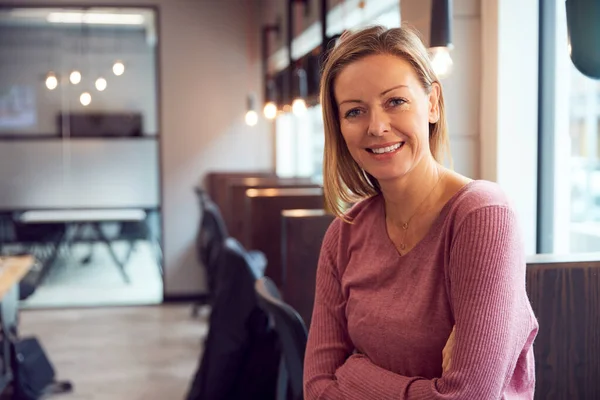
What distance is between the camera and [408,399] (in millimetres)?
1229

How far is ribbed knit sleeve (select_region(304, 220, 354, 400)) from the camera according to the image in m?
1.42

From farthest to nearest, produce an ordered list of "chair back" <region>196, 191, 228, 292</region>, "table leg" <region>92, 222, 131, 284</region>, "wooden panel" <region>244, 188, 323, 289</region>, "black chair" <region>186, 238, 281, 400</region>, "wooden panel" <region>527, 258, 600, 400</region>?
1. "table leg" <region>92, 222, 131, 284</region>
2. "chair back" <region>196, 191, 228, 292</region>
3. "wooden panel" <region>244, 188, 323, 289</region>
4. "black chair" <region>186, 238, 281, 400</region>
5. "wooden panel" <region>527, 258, 600, 400</region>

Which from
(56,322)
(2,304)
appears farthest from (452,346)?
(56,322)

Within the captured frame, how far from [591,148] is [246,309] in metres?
1.43

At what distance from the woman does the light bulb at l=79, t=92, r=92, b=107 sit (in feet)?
17.3

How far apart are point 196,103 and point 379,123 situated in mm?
5434

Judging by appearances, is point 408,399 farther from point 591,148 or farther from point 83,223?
point 83,223

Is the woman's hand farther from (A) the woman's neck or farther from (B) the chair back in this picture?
(B) the chair back


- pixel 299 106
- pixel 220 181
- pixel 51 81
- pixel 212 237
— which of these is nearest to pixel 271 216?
pixel 299 106

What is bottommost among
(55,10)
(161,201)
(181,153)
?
(161,201)

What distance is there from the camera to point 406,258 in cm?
130

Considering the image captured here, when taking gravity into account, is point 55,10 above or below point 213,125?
above

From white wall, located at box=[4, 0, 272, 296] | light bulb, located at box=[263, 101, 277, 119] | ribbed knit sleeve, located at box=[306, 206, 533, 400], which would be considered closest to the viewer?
ribbed knit sleeve, located at box=[306, 206, 533, 400]

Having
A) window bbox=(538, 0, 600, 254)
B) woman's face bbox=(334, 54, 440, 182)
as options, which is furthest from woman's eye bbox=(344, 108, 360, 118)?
window bbox=(538, 0, 600, 254)
